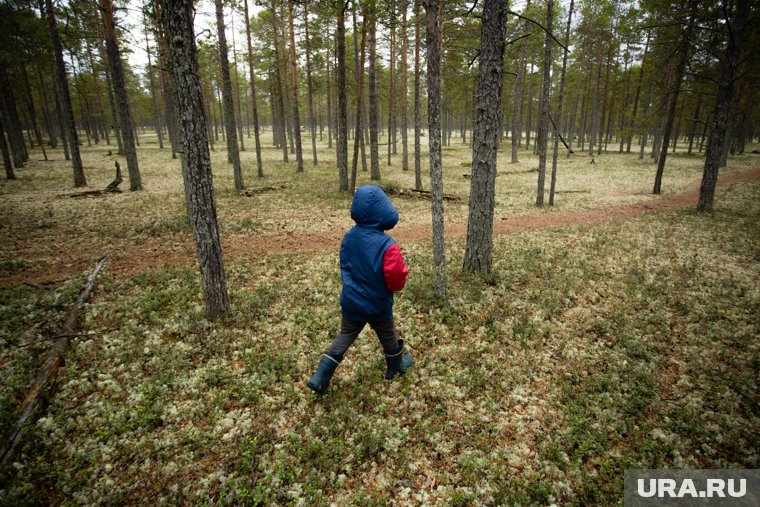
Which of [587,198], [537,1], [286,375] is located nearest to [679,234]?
[587,198]

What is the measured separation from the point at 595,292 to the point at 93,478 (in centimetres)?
989

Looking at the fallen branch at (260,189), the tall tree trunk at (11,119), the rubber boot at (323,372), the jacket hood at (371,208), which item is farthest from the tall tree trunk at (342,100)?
the tall tree trunk at (11,119)

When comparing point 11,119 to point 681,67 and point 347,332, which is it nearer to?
point 347,332

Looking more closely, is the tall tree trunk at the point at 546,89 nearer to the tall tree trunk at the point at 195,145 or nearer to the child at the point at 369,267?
the child at the point at 369,267

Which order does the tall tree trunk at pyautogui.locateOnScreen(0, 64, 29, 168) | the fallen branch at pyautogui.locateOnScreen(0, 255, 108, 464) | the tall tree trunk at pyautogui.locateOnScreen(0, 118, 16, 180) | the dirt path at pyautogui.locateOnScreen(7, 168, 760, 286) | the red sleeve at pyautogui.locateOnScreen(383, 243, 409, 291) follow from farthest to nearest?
the tall tree trunk at pyautogui.locateOnScreen(0, 64, 29, 168), the tall tree trunk at pyautogui.locateOnScreen(0, 118, 16, 180), the dirt path at pyautogui.locateOnScreen(7, 168, 760, 286), the red sleeve at pyautogui.locateOnScreen(383, 243, 409, 291), the fallen branch at pyautogui.locateOnScreen(0, 255, 108, 464)

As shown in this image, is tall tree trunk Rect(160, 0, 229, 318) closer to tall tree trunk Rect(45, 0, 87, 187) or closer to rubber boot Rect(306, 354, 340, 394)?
rubber boot Rect(306, 354, 340, 394)

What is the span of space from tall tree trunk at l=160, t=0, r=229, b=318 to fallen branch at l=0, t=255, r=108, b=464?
2.30 metres

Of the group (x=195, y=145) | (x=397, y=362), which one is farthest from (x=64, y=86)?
(x=397, y=362)

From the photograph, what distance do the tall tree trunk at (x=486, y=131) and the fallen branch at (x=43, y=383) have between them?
8.36 metres

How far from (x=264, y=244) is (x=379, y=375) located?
741cm

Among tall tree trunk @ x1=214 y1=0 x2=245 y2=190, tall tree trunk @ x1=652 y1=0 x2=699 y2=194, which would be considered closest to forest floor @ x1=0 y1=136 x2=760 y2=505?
tall tree trunk @ x1=652 y1=0 x2=699 y2=194

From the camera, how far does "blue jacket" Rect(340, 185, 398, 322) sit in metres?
4.36

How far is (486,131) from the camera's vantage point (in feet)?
25.2

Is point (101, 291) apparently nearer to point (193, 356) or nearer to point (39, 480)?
point (193, 356)
